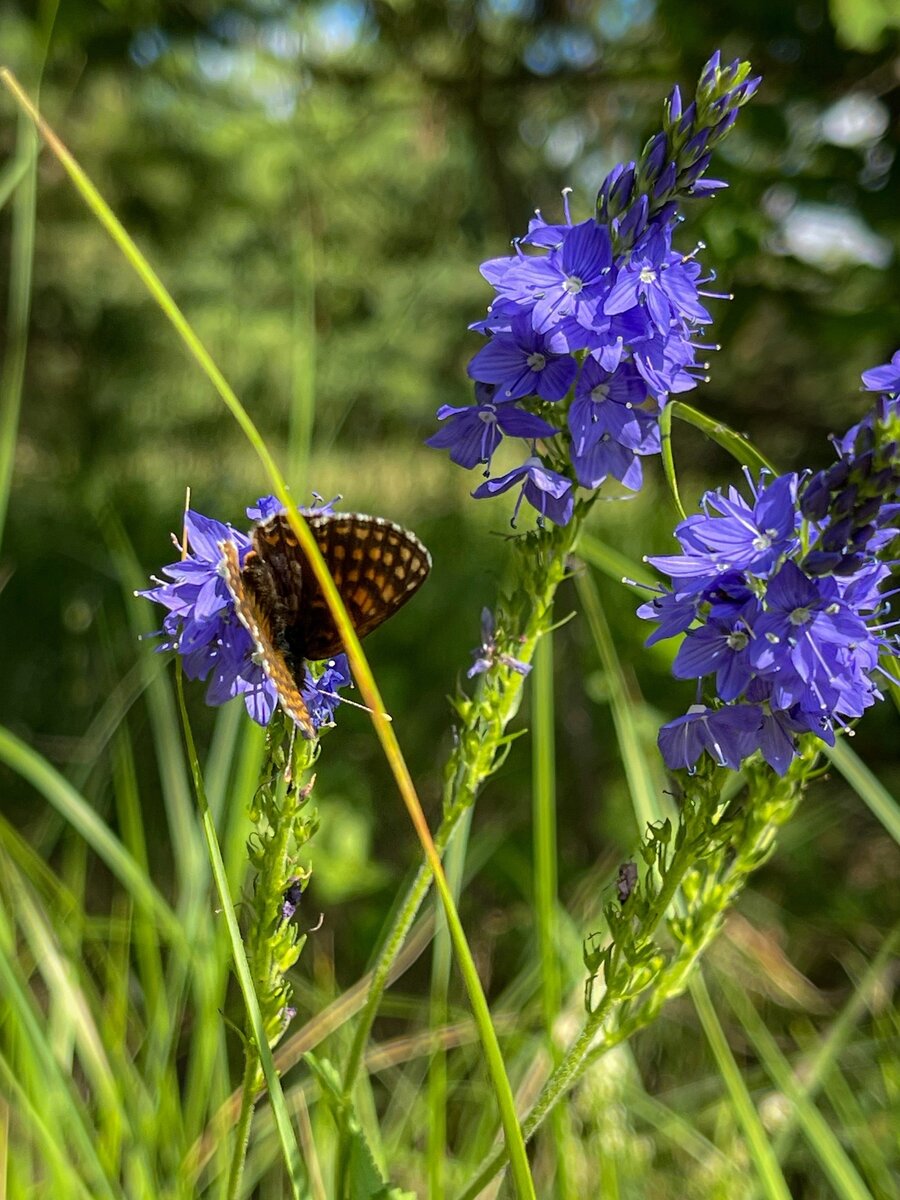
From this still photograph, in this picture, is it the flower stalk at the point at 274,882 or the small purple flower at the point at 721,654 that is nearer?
the small purple flower at the point at 721,654

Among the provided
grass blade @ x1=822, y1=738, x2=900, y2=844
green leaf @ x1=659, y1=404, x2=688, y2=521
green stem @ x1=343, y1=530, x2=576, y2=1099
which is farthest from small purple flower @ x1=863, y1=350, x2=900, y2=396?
grass blade @ x1=822, y1=738, x2=900, y2=844

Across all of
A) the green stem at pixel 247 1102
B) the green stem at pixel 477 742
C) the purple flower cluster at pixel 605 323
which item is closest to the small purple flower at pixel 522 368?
the purple flower cluster at pixel 605 323

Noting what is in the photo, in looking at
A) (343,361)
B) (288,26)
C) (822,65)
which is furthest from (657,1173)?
(343,361)

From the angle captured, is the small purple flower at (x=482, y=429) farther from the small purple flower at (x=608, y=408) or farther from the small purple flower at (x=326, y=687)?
the small purple flower at (x=326, y=687)

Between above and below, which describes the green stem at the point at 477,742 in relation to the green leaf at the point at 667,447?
below

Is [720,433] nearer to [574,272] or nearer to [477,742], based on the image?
[574,272]

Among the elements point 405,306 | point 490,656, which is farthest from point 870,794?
point 405,306

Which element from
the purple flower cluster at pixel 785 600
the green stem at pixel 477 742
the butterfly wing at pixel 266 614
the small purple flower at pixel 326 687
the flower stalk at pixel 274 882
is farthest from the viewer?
the small purple flower at pixel 326 687
